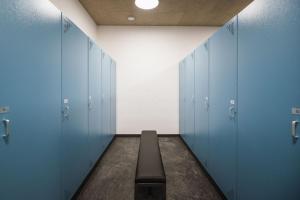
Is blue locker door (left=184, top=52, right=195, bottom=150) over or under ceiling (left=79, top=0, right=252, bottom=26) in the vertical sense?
under

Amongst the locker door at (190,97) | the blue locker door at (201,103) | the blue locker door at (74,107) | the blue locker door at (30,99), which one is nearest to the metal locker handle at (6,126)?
the blue locker door at (30,99)

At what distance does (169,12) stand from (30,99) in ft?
11.4

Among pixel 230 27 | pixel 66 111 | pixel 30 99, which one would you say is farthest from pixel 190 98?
pixel 30 99

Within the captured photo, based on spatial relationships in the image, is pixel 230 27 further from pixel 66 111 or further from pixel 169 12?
pixel 169 12

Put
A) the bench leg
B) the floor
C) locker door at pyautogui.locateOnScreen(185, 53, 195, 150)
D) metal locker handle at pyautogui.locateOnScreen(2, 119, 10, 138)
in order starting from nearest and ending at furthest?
metal locker handle at pyautogui.locateOnScreen(2, 119, 10, 138)
the bench leg
the floor
locker door at pyautogui.locateOnScreen(185, 53, 195, 150)

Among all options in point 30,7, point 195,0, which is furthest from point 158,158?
point 195,0

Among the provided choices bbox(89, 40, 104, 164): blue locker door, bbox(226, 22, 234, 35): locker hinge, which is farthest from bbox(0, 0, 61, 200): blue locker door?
bbox(226, 22, 234, 35): locker hinge

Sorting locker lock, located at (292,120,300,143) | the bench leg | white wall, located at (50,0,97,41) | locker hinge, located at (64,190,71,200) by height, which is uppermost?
white wall, located at (50,0,97,41)

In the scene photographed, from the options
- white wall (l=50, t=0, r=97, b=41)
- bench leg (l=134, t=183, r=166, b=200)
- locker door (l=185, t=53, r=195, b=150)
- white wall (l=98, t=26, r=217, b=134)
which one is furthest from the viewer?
white wall (l=98, t=26, r=217, b=134)

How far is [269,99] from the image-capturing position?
1.26 meters

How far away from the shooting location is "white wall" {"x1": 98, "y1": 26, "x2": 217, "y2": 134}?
479cm

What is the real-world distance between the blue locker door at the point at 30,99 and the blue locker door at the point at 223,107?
5.26ft

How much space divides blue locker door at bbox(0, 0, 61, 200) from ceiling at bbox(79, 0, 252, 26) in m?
2.31

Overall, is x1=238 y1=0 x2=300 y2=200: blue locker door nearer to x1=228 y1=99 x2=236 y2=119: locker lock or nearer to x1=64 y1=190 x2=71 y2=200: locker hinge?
x1=228 y1=99 x2=236 y2=119: locker lock
